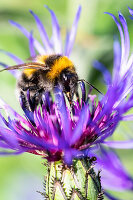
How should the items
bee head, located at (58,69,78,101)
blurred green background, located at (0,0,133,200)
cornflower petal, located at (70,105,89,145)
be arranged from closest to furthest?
1. cornflower petal, located at (70,105,89,145)
2. bee head, located at (58,69,78,101)
3. blurred green background, located at (0,0,133,200)

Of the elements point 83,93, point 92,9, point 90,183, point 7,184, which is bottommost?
point 90,183

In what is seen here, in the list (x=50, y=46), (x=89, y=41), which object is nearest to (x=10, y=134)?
(x=50, y=46)

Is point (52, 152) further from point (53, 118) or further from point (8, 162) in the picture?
point (8, 162)

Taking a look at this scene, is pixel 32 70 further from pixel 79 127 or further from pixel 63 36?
pixel 63 36

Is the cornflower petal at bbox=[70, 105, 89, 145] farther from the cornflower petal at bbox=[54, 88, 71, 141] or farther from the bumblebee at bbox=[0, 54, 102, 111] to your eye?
the bumblebee at bbox=[0, 54, 102, 111]

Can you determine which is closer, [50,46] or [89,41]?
[50,46]

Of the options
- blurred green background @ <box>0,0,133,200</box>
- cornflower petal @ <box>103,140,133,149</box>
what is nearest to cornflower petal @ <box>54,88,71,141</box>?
cornflower petal @ <box>103,140,133,149</box>
